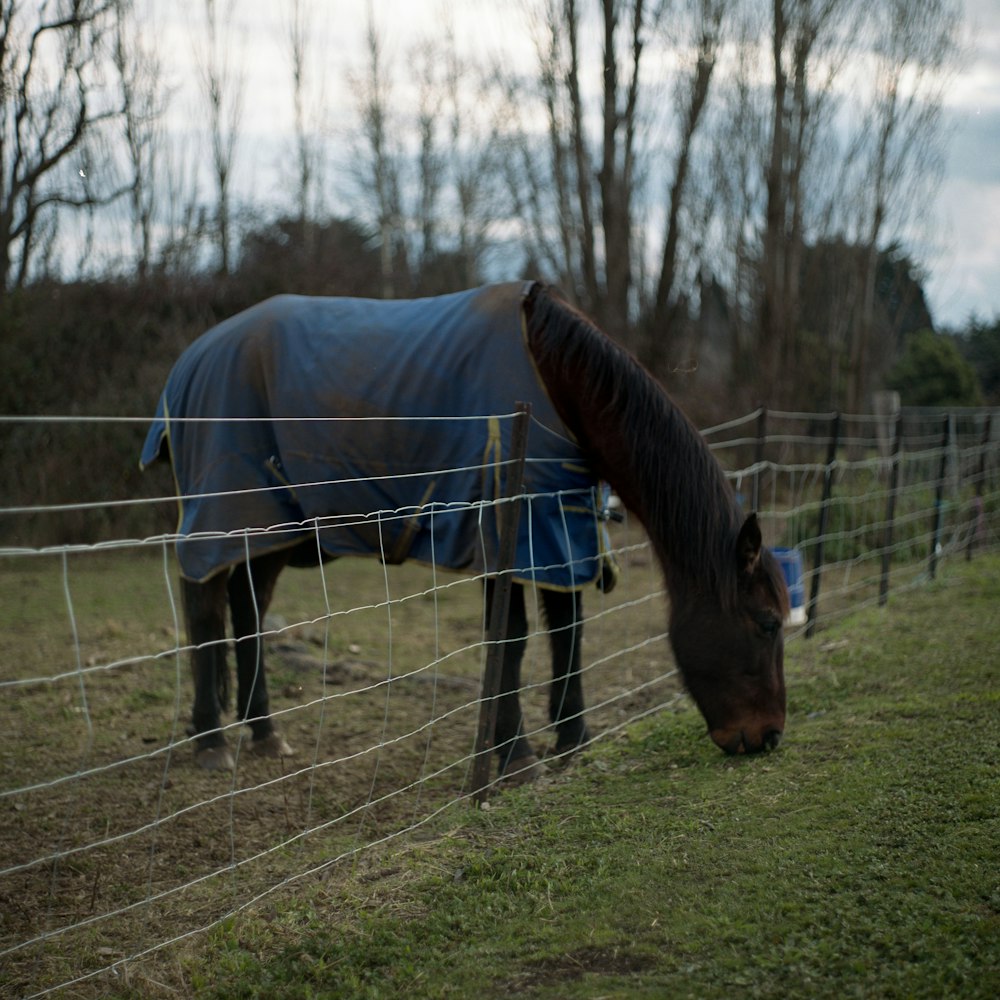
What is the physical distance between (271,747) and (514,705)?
1187 millimetres

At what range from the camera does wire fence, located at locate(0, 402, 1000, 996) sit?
99.3 inches

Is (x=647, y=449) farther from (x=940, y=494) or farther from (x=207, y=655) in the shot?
(x=940, y=494)

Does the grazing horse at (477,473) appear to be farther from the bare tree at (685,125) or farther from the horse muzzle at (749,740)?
the bare tree at (685,125)

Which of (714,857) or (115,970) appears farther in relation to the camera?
(714,857)

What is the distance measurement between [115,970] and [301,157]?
55.1ft

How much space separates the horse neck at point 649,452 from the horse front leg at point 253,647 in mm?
1564

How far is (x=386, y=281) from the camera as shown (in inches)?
590

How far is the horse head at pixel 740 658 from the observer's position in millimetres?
3381

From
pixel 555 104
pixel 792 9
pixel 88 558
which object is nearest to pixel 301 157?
pixel 555 104

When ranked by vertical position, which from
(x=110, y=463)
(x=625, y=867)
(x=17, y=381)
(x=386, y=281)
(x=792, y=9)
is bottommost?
(x=625, y=867)

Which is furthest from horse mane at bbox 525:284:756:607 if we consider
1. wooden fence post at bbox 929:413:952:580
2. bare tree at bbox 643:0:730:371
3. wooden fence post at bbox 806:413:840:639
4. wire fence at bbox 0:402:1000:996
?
bare tree at bbox 643:0:730:371

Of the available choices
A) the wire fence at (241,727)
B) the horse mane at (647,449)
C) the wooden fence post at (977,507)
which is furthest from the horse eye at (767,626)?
the wooden fence post at (977,507)

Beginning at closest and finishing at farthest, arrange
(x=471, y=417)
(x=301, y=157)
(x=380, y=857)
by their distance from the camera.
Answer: (x=380, y=857) < (x=471, y=417) < (x=301, y=157)

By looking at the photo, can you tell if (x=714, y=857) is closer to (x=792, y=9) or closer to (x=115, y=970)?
(x=115, y=970)
